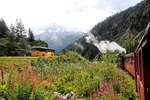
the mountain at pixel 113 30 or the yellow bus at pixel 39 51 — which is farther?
the mountain at pixel 113 30

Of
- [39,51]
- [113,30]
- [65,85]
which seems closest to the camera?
[65,85]

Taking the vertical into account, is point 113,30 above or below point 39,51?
above

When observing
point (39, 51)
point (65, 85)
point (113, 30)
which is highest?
point (113, 30)

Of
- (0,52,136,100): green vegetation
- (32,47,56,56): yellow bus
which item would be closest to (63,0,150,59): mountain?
(32,47,56,56): yellow bus

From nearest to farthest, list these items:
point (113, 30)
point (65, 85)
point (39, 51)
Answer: point (65, 85) < point (39, 51) < point (113, 30)

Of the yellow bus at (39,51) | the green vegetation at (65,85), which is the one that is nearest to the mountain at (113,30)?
→ the yellow bus at (39,51)

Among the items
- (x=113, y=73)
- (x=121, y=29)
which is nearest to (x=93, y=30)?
(x=121, y=29)

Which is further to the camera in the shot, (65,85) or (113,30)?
(113,30)

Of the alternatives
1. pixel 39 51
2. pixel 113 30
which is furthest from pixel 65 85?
pixel 113 30

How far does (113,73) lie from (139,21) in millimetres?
44282

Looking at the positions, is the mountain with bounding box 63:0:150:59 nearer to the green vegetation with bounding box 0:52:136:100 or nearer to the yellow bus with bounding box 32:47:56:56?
the yellow bus with bounding box 32:47:56:56

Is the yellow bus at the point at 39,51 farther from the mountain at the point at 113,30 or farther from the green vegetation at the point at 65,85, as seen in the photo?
the mountain at the point at 113,30

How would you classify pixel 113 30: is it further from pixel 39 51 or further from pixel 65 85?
pixel 65 85

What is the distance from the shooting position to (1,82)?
3521mm
